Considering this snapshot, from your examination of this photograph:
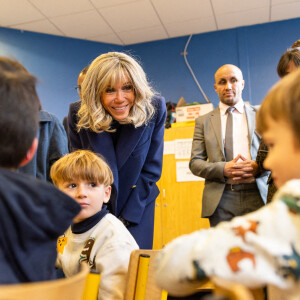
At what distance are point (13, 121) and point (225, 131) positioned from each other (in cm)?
190

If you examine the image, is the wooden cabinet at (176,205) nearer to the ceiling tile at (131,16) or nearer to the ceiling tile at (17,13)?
the ceiling tile at (131,16)

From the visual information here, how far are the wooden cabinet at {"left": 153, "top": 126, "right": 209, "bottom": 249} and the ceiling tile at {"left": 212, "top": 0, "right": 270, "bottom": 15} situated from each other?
60.7 inches

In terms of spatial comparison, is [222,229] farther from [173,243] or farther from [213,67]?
[213,67]

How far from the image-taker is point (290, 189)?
630mm

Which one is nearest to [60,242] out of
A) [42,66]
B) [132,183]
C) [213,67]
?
[132,183]

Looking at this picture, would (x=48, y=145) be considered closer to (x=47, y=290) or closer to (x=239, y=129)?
(x=239, y=129)

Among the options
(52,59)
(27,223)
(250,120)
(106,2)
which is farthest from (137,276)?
(52,59)

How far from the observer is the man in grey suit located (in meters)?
2.18

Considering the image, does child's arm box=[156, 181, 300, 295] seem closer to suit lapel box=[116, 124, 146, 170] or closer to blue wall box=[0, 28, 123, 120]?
suit lapel box=[116, 124, 146, 170]

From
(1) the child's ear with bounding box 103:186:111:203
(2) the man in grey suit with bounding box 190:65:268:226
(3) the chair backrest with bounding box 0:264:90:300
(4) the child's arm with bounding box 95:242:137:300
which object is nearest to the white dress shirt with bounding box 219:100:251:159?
(2) the man in grey suit with bounding box 190:65:268:226

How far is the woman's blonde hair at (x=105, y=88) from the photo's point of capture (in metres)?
1.74

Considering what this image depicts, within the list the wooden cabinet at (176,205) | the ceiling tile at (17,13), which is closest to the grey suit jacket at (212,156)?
the wooden cabinet at (176,205)

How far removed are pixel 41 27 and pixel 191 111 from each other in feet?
7.11

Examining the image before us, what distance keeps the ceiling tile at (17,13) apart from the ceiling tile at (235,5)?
6.85 ft
